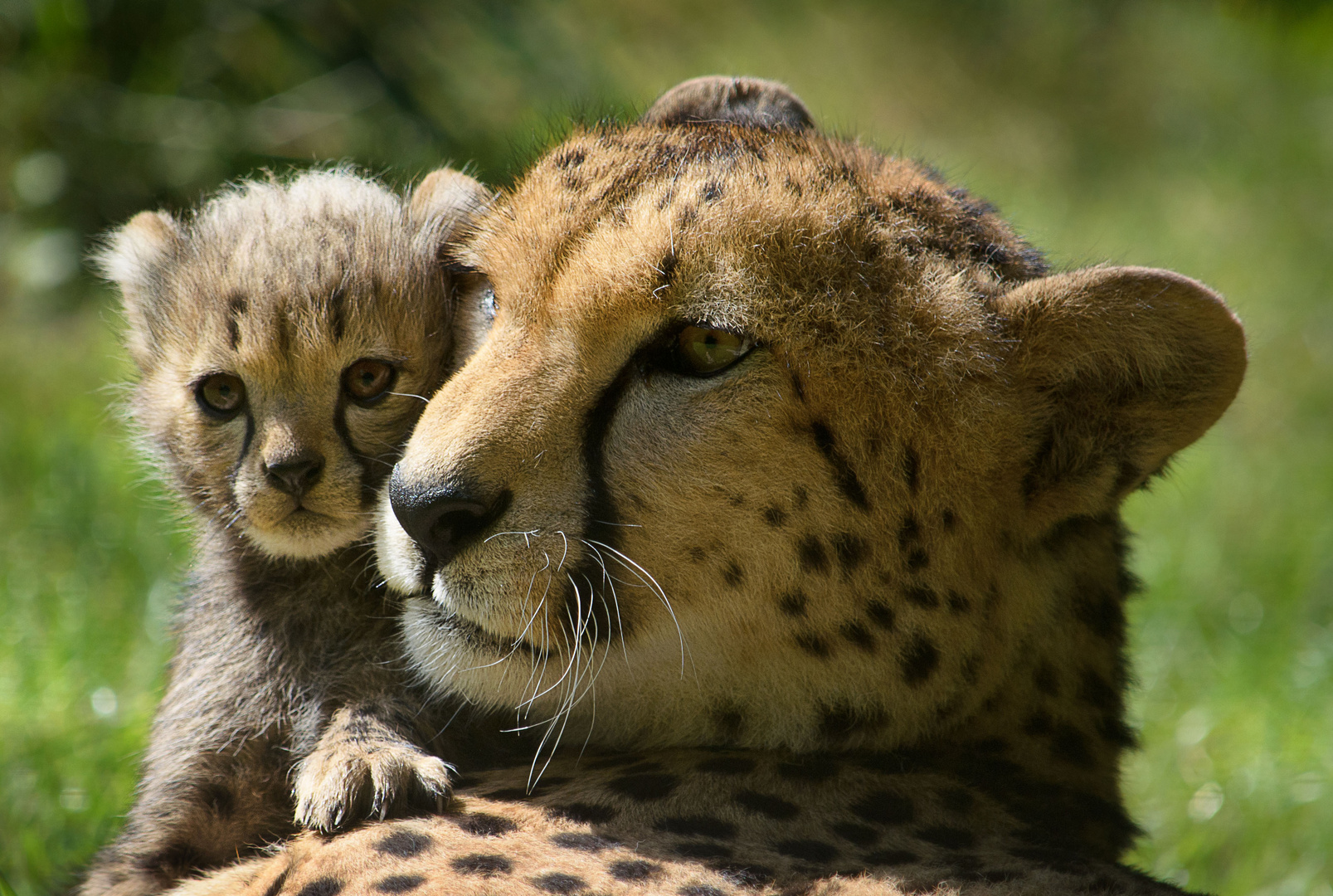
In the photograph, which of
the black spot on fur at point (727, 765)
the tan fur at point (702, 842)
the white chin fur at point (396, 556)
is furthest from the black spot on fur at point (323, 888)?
the black spot on fur at point (727, 765)

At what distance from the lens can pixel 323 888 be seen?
68.9 inches

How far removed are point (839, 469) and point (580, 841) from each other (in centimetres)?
61

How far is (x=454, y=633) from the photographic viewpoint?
188 centimetres

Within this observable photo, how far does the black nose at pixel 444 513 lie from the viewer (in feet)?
5.64

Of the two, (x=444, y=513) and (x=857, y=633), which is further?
(x=857, y=633)

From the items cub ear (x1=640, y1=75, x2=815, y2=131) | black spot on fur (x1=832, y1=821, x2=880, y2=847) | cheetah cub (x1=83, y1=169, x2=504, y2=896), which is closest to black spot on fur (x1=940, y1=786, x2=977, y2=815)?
black spot on fur (x1=832, y1=821, x2=880, y2=847)

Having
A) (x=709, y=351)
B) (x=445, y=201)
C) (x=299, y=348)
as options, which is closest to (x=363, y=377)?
(x=299, y=348)

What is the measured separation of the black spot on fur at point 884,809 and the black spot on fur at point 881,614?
24cm

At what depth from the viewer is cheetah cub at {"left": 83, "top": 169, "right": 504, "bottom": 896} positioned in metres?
2.10

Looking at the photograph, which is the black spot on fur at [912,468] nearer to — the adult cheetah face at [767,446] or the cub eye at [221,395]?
the adult cheetah face at [767,446]

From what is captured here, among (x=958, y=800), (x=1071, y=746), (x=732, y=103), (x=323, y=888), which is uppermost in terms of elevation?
(x=732, y=103)

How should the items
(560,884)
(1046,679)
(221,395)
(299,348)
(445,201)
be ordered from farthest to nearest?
1. (445,201)
2. (221,395)
3. (299,348)
4. (1046,679)
5. (560,884)

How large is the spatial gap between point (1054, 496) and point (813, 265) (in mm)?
476

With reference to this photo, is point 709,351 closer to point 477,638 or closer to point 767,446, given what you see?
point 767,446
